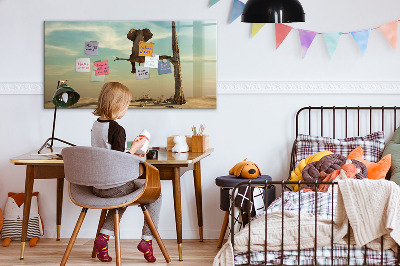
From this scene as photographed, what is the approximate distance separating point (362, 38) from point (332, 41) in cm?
21

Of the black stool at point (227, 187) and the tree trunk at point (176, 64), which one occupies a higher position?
the tree trunk at point (176, 64)

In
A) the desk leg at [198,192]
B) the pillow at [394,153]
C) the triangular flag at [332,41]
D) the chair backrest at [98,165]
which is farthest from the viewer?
the triangular flag at [332,41]

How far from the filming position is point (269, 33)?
14.5ft

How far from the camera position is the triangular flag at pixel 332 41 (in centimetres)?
435

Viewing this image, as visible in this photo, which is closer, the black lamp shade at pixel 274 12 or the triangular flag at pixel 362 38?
the black lamp shade at pixel 274 12

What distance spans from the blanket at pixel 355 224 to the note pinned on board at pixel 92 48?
200 cm

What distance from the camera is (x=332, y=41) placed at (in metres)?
4.35

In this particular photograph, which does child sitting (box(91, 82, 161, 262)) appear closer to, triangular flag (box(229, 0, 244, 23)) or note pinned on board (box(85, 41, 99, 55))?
note pinned on board (box(85, 41, 99, 55))

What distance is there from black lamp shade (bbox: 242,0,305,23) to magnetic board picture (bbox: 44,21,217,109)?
1243mm

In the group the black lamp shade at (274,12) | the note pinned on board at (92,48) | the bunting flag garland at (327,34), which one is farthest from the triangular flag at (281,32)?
the note pinned on board at (92,48)

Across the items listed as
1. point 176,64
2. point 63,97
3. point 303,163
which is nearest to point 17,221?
point 63,97

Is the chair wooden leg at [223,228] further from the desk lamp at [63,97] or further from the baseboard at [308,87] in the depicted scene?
the desk lamp at [63,97]

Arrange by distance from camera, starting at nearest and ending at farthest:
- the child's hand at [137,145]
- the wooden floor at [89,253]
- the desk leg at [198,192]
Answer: the child's hand at [137,145]
the wooden floor at [89,253]
the desk leg at [198,192]

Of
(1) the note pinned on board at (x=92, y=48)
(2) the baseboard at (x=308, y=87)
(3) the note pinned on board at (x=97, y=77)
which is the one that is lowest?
(2) the baseboard at (x=308, y=87)
